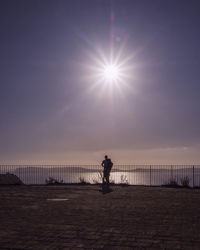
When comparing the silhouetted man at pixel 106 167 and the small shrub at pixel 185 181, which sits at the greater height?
the silhouetted man at pixel 106 167

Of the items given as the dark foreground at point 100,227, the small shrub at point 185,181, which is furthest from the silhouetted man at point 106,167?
the dark foreground at point 100,227

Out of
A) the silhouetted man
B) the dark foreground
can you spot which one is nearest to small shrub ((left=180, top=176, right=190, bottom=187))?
the silhouetted man

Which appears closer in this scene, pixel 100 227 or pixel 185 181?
pixel 100 227

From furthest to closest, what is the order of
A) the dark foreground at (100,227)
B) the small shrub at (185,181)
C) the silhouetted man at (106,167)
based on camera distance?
the small shrub at (185,181)
the silhouetted man at (106,167)
the dark foreground at (100,227)

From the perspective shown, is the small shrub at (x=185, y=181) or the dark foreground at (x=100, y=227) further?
the small shrub at (x=185, y=181)

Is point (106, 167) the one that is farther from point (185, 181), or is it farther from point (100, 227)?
point (100, 227)

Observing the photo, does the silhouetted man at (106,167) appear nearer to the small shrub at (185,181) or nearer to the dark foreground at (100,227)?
the small shrub at (185,181)

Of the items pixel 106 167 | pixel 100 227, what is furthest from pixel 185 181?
pixel 100 227

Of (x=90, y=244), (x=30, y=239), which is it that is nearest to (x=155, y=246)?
(x=90, y=244)

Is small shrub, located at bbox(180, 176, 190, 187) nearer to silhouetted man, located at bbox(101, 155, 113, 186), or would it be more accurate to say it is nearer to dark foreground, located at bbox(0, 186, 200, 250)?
silhouetted man, located at bbox(101, 155, 113, 186)

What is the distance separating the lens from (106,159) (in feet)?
74.2

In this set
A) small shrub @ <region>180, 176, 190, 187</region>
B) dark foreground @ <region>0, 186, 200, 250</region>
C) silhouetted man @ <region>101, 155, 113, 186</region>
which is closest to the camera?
dark foreground @ <region>0, 186, 200, 250</region>

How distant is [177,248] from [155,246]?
41 cm

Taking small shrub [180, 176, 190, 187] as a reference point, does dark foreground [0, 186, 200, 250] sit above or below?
above
